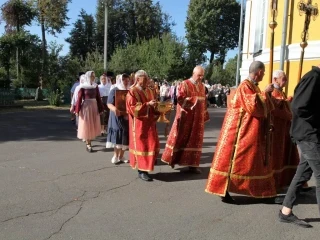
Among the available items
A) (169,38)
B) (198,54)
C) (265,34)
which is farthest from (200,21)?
(265,34)

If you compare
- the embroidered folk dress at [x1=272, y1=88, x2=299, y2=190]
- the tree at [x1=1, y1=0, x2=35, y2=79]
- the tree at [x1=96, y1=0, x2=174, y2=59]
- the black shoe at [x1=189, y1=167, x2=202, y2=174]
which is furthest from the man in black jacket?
the tree at [x1=96, y1=0, x2=174, y2=59]

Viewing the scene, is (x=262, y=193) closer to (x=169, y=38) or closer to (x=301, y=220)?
(x=301, y=220)

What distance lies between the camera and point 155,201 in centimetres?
562

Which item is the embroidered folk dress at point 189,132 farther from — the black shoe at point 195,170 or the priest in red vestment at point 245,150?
the priest in red vestment at point 245,150

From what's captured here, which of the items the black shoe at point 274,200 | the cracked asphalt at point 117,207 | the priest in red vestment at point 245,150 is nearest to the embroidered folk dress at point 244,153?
the priest in red vestment at point 245,150

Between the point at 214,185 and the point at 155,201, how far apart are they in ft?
2.80

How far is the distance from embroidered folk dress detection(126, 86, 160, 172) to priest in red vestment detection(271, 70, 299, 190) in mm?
1940

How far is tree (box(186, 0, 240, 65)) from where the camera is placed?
53.7 m

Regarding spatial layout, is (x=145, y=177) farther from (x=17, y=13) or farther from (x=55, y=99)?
(x=17, y=13)

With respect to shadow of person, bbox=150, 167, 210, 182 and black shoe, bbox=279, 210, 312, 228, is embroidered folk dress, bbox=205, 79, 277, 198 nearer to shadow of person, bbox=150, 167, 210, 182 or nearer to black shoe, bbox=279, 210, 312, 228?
black shoe, bbox=279, 210, 312, 228

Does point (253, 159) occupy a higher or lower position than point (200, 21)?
lower

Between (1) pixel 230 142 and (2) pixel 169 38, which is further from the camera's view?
(2) pixel 169 38

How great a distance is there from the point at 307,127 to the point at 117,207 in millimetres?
2583

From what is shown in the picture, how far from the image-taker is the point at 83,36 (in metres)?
58.1
